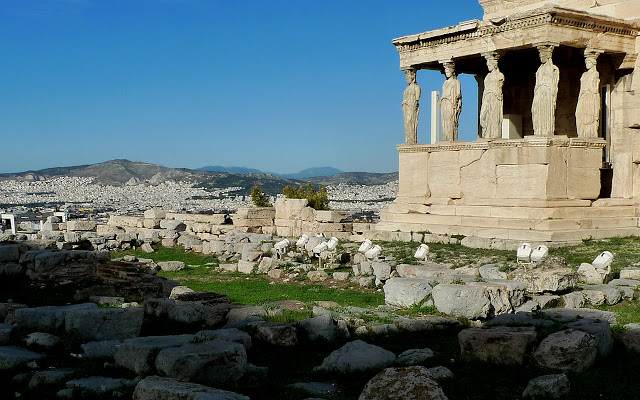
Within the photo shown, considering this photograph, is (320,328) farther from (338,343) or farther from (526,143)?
(526,143)

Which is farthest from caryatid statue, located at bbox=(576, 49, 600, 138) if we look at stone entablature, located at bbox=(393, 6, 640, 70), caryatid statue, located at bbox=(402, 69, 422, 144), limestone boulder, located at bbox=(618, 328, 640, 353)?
limestone boulder, located at bbox=(618, 328, 640, 353)

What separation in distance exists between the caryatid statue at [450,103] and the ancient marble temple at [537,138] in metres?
0.03

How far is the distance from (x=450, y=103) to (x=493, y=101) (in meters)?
1.63

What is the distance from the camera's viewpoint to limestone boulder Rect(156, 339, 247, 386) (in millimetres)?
6566

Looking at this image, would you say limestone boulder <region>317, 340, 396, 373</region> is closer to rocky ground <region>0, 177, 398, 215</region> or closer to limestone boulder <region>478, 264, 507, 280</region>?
limestone boulder <region>478, 264, 507, 280</region>

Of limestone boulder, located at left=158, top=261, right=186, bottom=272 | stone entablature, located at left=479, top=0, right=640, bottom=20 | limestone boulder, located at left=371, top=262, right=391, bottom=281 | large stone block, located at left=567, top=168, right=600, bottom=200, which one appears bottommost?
limestone boulder, located at left=158, top=261, right=186, bottom=272

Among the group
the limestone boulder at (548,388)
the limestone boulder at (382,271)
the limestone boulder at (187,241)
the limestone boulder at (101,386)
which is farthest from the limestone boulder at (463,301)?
the limestone boulder at (187,241)

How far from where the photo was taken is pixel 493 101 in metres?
18.9

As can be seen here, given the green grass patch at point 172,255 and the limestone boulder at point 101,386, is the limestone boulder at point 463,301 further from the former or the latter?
the green grass patch at point 172,255

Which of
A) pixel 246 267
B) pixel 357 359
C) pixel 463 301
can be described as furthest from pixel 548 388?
pixel 246 267

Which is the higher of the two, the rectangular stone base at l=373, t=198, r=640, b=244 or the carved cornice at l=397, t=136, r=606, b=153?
the carved cornice at l=397, t=136, r=606, b=153

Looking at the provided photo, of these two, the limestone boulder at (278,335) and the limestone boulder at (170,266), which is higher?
the limestone boulder at (278,335)

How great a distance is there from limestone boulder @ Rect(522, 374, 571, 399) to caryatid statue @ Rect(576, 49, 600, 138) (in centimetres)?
1338

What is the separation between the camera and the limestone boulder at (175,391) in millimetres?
5652
